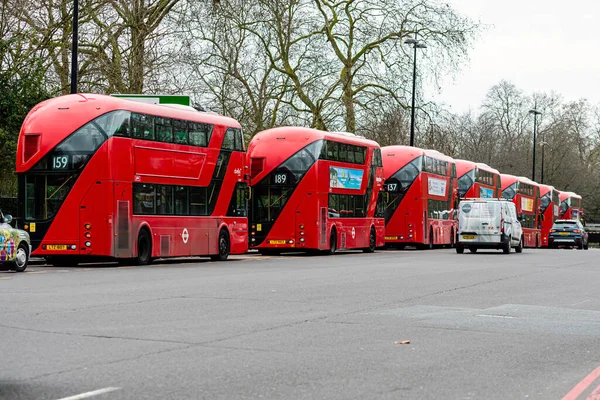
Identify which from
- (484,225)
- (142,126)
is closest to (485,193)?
(484,225)

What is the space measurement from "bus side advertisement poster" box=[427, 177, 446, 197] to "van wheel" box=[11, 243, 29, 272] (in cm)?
2726

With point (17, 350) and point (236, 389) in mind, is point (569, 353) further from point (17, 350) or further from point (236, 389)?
point (17, 350)

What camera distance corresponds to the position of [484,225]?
129 ft

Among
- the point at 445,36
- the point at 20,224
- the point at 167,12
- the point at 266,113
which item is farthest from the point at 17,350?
the point at 445,36

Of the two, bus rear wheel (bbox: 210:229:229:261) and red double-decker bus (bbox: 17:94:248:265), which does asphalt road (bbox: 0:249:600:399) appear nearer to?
red double-decker bus (bbox: 17:94:248:265)

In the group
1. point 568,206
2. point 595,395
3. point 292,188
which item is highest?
point 568,206

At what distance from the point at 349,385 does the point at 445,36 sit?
141ft

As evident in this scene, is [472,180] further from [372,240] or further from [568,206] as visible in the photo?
[568,206]

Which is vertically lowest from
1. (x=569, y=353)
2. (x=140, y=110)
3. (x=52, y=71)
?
(x=569, y=353)

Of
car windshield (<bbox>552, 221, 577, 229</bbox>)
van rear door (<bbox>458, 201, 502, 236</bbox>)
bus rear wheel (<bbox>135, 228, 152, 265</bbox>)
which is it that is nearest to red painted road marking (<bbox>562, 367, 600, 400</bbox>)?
bus rear wheel (<bbox>135, 228, 152, 265</bbox>)

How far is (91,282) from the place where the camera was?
62.4 ft

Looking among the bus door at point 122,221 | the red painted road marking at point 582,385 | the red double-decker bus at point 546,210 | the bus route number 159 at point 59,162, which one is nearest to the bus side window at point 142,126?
the bus door at point 122,221

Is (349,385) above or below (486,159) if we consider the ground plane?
below

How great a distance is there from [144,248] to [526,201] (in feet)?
144
